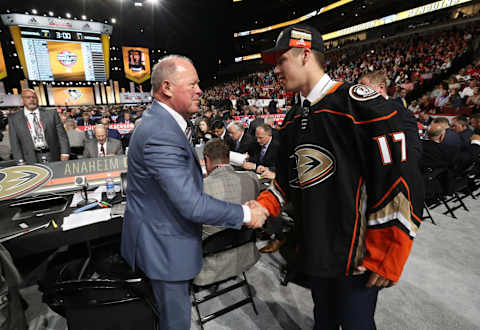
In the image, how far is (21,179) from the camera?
289cm

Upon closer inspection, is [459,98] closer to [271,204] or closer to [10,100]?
[271,204]

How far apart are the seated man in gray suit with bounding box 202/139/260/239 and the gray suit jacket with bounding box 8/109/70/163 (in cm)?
347

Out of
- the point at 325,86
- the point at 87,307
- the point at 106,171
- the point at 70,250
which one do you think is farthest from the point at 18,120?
the point at 325,86

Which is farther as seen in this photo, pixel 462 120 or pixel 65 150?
pixel 462 120

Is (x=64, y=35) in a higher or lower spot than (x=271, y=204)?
higher

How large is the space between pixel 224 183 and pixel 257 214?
56 cm

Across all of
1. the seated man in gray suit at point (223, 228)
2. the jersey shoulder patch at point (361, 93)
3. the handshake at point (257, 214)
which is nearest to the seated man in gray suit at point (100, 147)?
the seated man in gray suit at point (223, 228)

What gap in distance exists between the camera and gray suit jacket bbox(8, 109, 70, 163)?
12.6ft

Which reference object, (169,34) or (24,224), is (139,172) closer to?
(24,224)

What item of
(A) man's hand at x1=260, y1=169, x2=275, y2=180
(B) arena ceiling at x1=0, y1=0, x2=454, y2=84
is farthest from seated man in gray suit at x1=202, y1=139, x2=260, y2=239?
(B) arena ceiling at x1=0, y1=0, x2=454, y2=84

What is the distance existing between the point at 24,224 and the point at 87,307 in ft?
4.45

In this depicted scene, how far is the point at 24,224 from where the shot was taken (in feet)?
7.03

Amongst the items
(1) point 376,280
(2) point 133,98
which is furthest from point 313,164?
(2) point 133,98

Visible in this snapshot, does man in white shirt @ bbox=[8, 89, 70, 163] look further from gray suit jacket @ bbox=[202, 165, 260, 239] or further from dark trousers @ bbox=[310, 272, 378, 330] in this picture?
dark trousers @ bbox=[310, 272, 378, 330]
